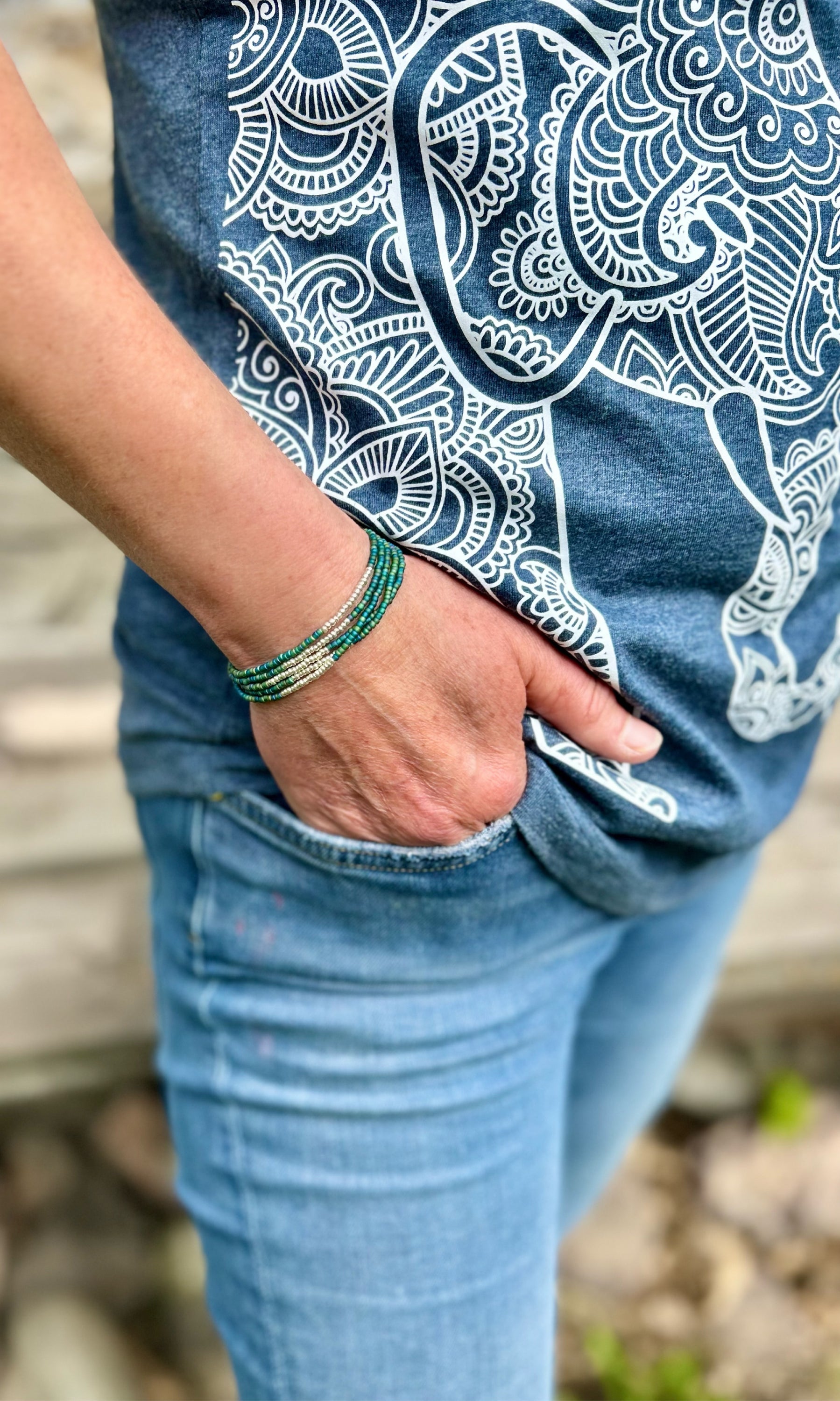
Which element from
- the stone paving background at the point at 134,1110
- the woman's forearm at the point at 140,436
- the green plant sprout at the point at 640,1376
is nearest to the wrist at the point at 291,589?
the woman's forearm at the point at 140,436

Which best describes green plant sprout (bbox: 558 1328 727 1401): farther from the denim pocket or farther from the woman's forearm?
the woman's forearm

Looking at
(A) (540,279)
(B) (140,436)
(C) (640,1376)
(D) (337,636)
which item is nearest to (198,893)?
(D) (337,636)

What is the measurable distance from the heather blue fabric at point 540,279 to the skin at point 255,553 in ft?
0.11

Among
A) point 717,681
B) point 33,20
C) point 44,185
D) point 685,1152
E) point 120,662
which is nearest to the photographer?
point 44,185

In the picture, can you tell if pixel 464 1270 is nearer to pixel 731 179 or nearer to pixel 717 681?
pixel 717 681

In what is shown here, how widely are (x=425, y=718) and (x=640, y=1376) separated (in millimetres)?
1764

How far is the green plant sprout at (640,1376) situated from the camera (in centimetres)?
195

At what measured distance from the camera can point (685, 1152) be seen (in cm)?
237

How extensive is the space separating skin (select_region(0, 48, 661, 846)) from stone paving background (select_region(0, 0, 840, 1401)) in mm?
1082

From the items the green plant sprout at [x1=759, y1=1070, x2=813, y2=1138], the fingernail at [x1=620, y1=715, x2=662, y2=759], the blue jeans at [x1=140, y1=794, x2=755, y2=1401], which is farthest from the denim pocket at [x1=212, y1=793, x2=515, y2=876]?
the green plant sprout at [x1=759, y1=1070, x2=813, y2=1138]

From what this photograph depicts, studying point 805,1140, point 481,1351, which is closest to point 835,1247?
point 805,1140

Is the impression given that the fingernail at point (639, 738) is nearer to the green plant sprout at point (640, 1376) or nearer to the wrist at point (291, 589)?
the wrist at point (291, 589)

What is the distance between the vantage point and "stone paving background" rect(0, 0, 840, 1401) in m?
1.73

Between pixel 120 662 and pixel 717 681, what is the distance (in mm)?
474
